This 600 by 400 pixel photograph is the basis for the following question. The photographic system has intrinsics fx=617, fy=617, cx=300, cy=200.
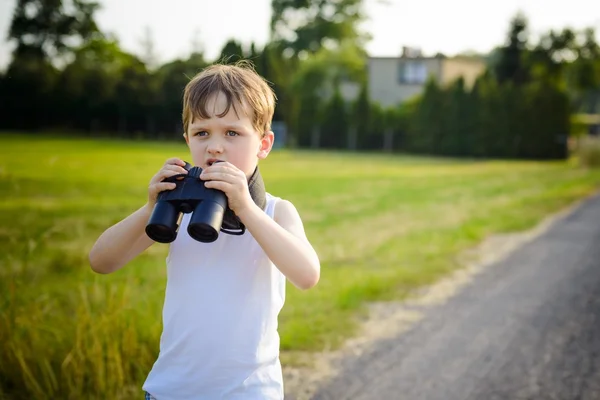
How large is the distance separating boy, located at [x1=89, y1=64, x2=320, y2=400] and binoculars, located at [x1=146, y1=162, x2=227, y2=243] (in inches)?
4.5

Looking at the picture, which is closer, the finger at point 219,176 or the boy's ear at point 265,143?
the finger at point 219,176

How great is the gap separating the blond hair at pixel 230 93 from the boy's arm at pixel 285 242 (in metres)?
0.28


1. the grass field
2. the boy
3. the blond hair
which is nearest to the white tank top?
the boy

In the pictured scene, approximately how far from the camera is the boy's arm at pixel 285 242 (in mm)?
1596

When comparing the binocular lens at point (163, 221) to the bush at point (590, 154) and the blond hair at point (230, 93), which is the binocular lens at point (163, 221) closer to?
the blond hair at point (230, 93)

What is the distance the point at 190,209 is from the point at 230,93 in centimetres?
37

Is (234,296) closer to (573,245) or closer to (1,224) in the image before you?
(1,224)

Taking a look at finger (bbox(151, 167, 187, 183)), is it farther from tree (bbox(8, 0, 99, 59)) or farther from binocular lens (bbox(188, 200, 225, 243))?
tree (bbox(8, 0, 99, 59))

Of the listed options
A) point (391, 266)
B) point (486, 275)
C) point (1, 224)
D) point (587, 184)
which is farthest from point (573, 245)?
point (587, 184)

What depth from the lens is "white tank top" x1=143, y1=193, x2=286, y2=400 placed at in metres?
1.68

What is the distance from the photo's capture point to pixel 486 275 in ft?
20.7

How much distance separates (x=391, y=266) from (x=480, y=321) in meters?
1.93

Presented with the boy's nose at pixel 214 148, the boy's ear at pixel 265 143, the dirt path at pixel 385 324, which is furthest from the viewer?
the dirt path at pixel 385 324

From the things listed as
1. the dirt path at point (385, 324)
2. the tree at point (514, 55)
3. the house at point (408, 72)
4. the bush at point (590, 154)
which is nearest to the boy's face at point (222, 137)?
the dirt path at point (385, 324)
